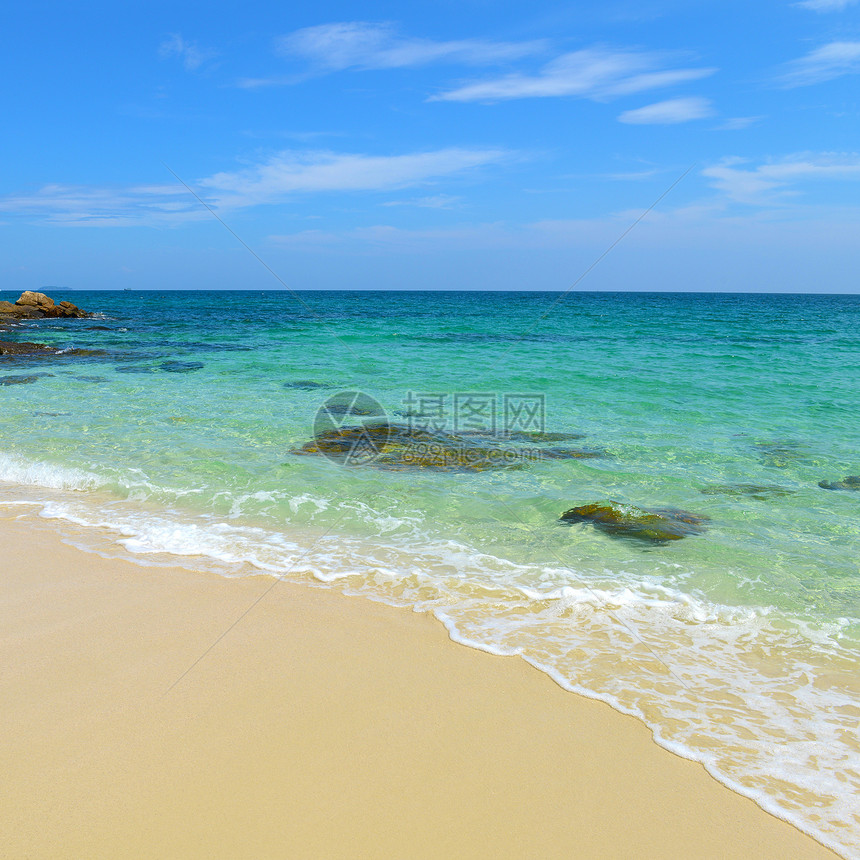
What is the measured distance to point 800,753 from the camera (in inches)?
111

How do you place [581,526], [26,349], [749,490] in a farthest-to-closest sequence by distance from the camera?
[26,349] → [749,490] → [581,526]

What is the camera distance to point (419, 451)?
8.48 m

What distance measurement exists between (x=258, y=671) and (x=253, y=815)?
1.04m

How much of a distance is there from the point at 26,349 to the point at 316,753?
22.1 meters

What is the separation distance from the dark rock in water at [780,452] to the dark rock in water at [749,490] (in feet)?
3.55

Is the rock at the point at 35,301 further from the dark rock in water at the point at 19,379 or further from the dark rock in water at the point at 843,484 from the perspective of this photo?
the dark rock in water at the point at 843,484

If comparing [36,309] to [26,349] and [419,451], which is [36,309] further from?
[419,451]

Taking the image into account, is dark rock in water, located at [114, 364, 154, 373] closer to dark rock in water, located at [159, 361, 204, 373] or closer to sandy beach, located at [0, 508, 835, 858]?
dark rock in water, located at [159, 361, 204, 373]

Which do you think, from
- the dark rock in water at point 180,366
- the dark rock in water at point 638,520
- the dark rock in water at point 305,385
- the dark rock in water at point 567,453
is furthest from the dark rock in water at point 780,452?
the dark rock in water at point 180,366

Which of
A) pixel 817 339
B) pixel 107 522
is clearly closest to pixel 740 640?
pixel 107 522

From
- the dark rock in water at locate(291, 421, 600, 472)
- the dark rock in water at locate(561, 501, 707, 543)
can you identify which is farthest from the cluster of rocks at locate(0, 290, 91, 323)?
the dark rock in water at locate(561, 501, 707, 543)

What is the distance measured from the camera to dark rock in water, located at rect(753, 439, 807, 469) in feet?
26.8

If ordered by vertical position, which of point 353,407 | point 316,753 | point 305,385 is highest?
point 305,385

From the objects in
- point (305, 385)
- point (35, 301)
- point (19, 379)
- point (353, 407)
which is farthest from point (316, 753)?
point (35, 301)
